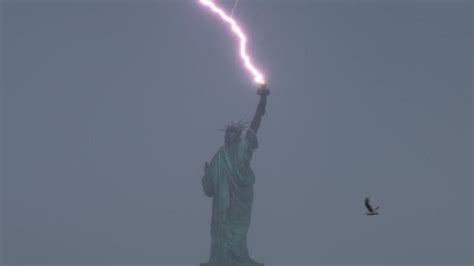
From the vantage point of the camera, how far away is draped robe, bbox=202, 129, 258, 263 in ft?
145

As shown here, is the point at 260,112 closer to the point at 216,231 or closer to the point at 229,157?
the point at 229,157

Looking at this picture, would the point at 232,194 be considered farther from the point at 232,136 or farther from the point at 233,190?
the point at 232,136

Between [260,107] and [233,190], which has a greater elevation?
[260,107]

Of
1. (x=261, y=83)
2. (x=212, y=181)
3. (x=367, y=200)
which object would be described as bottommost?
(x=367, y=200)

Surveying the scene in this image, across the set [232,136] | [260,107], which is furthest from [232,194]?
[260,107]

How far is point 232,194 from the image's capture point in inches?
1762

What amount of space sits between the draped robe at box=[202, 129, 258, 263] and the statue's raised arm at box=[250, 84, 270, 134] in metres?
0.28

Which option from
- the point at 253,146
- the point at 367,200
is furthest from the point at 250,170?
the point at 367,200

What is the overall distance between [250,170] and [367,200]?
15013 millimetres

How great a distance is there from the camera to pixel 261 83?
43.4 m

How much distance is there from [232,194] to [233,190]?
17 cm

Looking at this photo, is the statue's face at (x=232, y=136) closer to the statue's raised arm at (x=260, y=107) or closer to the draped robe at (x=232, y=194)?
the draped robe at (x=232, y=194)

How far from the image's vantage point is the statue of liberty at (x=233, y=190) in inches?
1740

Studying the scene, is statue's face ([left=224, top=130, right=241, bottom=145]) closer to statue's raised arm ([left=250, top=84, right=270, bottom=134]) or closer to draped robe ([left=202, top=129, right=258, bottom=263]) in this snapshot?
draped robe ([left=202, top=129, right=258, bottom=263])
